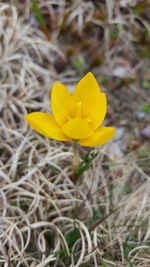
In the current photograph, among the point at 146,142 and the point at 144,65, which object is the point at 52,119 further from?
the point at 144,65

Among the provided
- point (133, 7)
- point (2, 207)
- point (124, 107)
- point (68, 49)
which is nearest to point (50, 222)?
point (2, 207)

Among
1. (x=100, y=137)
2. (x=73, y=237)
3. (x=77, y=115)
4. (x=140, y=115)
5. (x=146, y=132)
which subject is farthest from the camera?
(x=140, y=115)

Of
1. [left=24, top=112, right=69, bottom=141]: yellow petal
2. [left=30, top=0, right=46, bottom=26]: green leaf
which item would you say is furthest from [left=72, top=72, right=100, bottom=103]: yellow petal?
[left=30, top=0, right=46, bottom=26]: green leaf

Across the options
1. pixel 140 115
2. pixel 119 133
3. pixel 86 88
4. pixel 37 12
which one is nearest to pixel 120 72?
pixel 140 115

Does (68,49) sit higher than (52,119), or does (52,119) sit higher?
(68,49)

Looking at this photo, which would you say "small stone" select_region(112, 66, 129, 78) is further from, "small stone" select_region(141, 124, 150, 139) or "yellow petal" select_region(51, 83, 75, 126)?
"yellow petal" select_region(51, 83, 75, 126)

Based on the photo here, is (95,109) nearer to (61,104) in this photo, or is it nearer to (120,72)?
(61,104)

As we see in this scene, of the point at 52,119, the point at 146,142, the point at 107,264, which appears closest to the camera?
the point at 52,119
